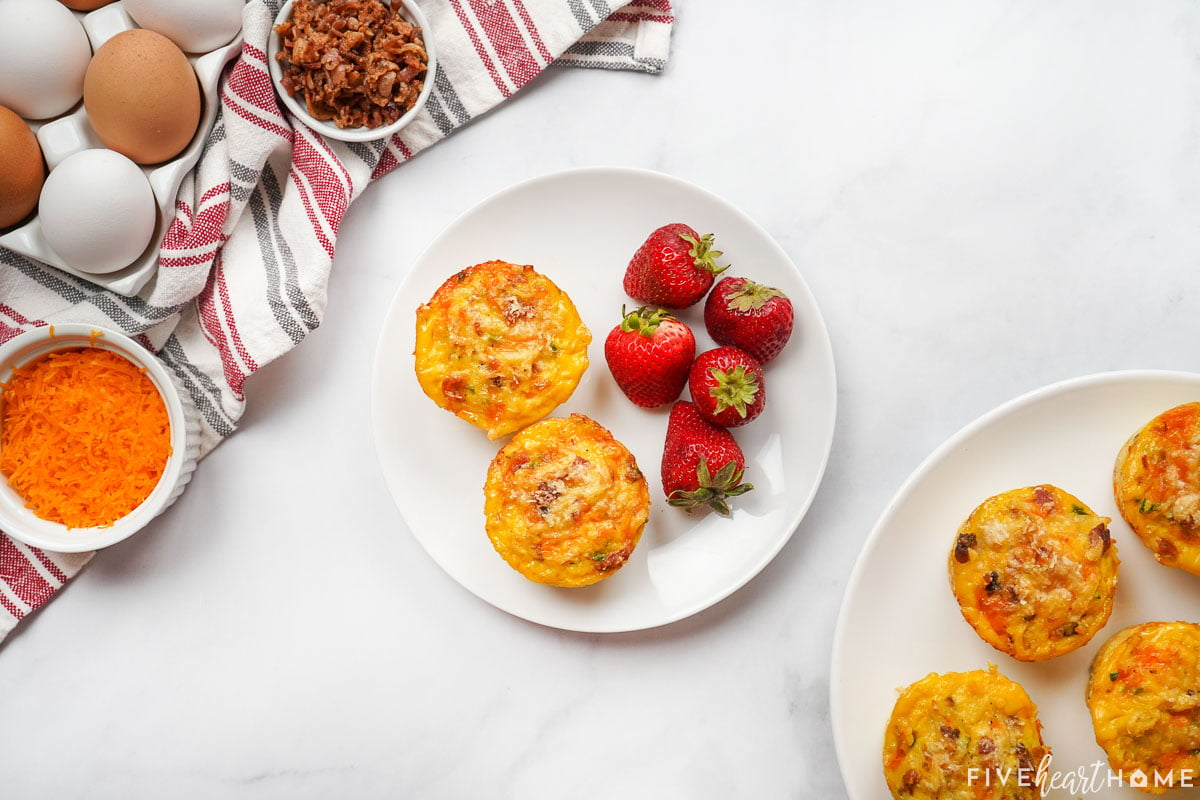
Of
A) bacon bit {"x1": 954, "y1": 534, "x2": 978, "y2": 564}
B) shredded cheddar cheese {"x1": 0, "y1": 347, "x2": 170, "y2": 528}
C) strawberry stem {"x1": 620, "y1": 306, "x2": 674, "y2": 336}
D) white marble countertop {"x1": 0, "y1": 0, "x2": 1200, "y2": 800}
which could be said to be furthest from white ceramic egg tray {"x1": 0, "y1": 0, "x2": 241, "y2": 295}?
bacon bit {"x1": 954, "y1": 534, "x2": 978, "y2": 564}

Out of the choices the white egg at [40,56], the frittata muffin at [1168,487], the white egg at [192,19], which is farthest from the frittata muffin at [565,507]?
the white egg at [40,56]

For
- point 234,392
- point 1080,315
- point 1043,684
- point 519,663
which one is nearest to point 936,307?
point 1080,315

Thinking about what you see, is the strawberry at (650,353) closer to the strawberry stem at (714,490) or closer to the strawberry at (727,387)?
the strawberry at (727,387)

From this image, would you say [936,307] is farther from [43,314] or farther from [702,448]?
[43,314]

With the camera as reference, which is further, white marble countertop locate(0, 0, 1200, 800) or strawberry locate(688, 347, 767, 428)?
white marble countertop locate(0, 0, 1200, 800)

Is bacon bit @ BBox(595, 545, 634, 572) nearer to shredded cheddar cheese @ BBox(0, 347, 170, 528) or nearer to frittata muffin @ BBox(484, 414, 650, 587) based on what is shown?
frittata muffin @ BBox(484, 414, 650, 587)
